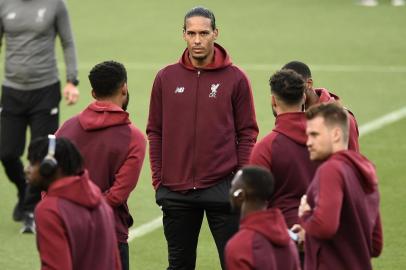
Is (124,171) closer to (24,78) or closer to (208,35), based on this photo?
(208,35)

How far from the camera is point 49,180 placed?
21.7 feet

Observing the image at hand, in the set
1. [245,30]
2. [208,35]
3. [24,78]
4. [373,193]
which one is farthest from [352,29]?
[373,193]

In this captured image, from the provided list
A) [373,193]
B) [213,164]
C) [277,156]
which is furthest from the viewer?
[213,164]

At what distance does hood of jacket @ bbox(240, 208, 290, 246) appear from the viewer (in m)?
6.48

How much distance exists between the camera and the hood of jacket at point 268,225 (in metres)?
6.48

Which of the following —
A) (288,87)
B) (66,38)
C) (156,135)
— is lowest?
(156,135)

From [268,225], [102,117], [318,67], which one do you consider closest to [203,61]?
[102,117]

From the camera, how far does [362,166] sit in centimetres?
693

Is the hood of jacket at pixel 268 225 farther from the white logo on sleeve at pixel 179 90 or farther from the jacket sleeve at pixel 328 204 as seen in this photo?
the white logo on sleeve at pixel 179 90

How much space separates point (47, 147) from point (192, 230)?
258cm

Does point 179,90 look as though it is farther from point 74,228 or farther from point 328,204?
point 74,228

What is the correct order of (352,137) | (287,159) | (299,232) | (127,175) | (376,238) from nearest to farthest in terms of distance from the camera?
(376,238), (299,232), (287,159), (127,175), (352,137)

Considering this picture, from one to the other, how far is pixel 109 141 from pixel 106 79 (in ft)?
1.41

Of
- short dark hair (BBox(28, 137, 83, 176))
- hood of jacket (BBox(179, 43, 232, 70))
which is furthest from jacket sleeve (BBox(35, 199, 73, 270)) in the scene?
hood of jacket (BBox(179, 43, 232, 70))
